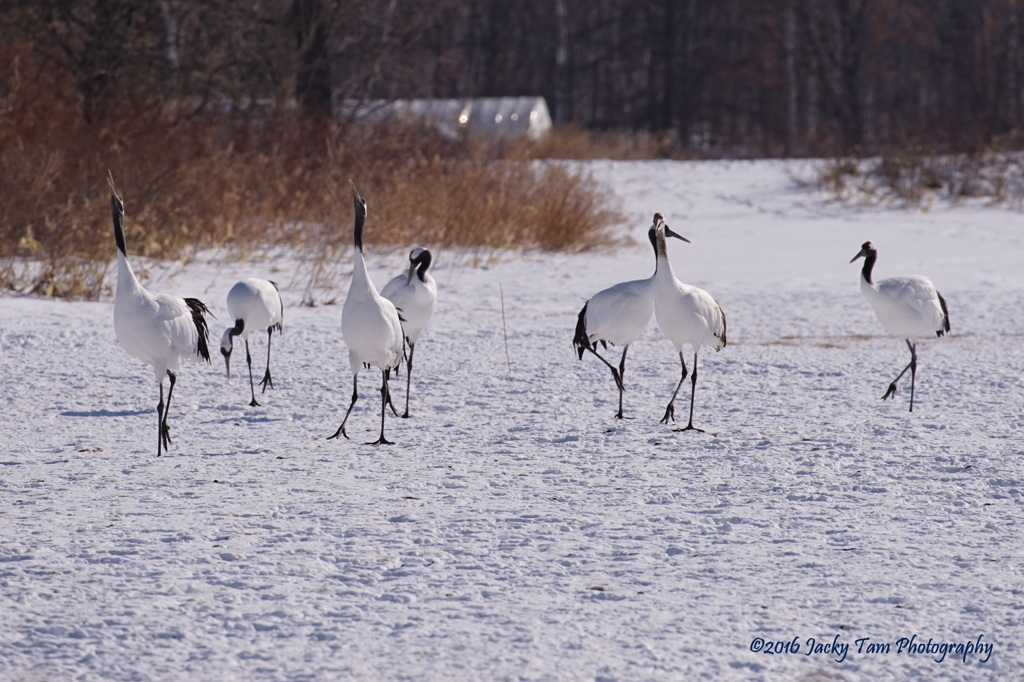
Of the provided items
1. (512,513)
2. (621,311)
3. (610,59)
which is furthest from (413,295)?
(610,59)

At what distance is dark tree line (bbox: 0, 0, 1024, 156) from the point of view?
633 inches

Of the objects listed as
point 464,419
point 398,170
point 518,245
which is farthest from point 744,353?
point 398,170

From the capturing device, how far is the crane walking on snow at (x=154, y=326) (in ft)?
18.7

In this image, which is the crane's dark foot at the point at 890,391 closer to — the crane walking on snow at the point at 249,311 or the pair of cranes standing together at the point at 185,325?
the pair of cranes standing together at the point at 185,325

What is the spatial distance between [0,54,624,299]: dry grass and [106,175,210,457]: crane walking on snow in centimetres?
440

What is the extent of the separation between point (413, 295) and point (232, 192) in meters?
7.51

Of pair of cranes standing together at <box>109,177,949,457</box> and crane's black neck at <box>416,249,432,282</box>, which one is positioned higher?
crane's black neck at <box>416,249,432,282</box>

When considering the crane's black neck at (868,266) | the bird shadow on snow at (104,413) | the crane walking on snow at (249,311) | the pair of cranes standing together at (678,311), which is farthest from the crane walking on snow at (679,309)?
the bird shadow on snow at (104,413)

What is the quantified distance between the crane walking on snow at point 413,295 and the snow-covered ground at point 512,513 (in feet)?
1.56

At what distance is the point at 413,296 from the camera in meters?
7.01

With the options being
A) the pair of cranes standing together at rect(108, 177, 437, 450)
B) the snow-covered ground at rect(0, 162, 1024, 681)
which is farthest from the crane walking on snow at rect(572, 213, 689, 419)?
the pair of cranes standing together at rect(108, 177, 437, 450)

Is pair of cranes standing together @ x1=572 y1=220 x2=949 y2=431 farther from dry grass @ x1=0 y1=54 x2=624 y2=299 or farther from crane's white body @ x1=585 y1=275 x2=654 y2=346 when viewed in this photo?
dry grass @ x1=0 y1=54 x2=624 y2=299

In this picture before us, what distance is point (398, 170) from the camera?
613 inches

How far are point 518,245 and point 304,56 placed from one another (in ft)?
21.7
